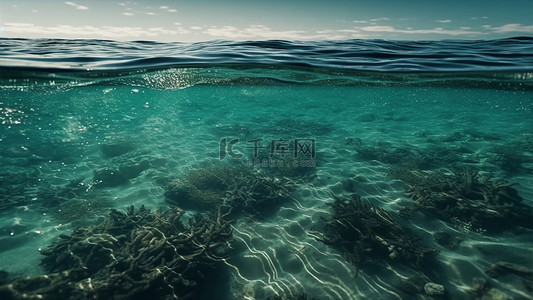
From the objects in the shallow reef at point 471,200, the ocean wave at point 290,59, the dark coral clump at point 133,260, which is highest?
the ocean wave at point 290,59

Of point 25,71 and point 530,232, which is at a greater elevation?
point 25,71

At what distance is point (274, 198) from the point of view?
8039 millimetres

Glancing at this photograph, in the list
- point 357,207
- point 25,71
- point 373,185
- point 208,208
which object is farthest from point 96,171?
point 373,185

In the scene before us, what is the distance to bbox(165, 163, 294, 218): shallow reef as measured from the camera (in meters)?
7.84

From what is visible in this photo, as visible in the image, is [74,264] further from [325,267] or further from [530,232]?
[530,232]

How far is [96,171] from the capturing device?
10.6m

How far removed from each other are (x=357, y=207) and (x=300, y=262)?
2.48 metres

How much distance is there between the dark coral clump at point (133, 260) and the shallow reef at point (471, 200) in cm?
585

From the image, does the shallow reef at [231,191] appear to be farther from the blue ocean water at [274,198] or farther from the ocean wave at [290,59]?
the ocean wave at [290,59]

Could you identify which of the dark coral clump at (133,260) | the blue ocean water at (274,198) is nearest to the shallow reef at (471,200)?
the blue ocean water at (274,198)

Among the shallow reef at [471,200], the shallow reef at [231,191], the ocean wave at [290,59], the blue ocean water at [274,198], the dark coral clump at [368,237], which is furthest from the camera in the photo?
the ocean wave at [290,59]

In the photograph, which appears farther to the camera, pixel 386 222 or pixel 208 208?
pixel 208 208

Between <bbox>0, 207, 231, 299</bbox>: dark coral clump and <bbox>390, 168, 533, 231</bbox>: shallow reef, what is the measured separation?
230 inches

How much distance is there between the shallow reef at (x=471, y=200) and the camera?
692 centimetres
